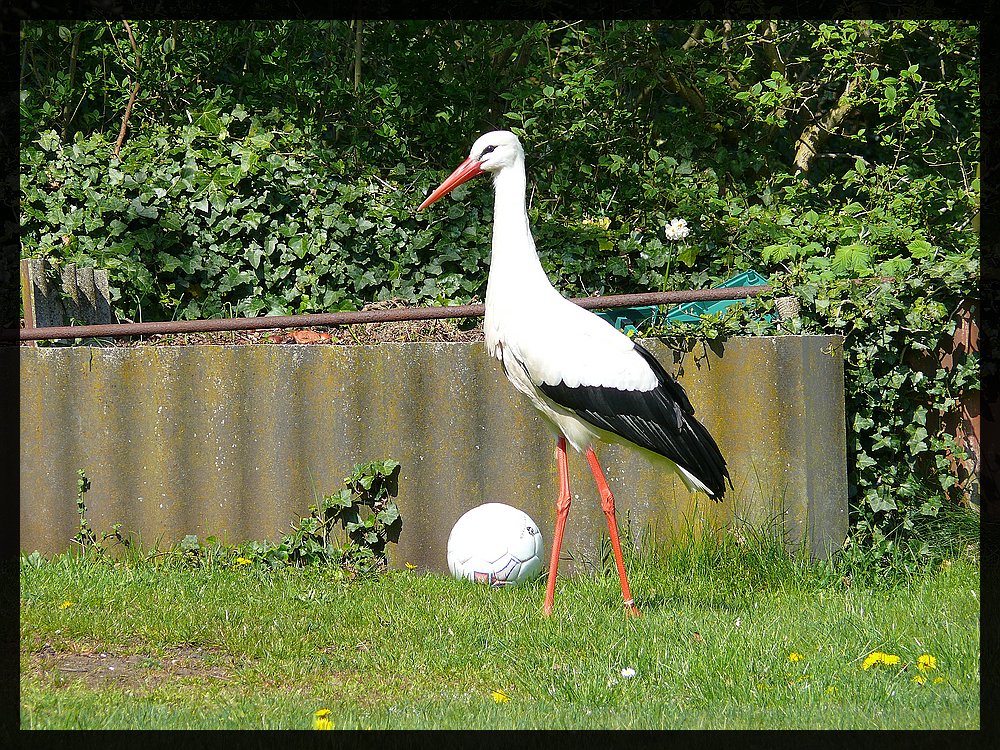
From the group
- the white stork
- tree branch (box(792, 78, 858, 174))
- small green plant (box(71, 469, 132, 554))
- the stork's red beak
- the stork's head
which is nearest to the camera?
the white stork

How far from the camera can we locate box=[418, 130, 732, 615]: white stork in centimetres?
501

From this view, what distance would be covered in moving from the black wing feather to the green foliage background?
812mm

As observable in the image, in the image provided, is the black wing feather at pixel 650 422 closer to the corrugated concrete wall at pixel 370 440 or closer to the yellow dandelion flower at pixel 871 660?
the corrugated concrete wall at pixel 370 440

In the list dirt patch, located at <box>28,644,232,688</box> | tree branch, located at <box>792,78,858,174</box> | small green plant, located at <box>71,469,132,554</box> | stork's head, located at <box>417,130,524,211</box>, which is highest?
tree branch, located at <box>792,78,858,174</box>

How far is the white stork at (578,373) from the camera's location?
5.01 metres

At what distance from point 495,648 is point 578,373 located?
50.6 inches

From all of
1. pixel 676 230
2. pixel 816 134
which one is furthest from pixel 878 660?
pixel 816 134

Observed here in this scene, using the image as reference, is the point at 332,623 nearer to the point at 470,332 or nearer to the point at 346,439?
the point at 346,439

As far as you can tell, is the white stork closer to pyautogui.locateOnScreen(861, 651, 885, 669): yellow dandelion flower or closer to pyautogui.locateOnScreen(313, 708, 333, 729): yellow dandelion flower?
pyautogui.locateOnScreen(861, 651, 885, 669): yellow dandelion flower

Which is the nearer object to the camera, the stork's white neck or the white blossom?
the stork's white neck

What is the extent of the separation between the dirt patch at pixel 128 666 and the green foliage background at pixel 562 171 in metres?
2.86

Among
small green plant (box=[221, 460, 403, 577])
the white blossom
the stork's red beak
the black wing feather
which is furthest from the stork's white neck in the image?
the white blossom

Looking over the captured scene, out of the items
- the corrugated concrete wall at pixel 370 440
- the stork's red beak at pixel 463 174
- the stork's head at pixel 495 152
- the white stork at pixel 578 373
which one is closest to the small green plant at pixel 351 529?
the corrugated concrete wall at pixel 370 440

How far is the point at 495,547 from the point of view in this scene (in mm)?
5445
